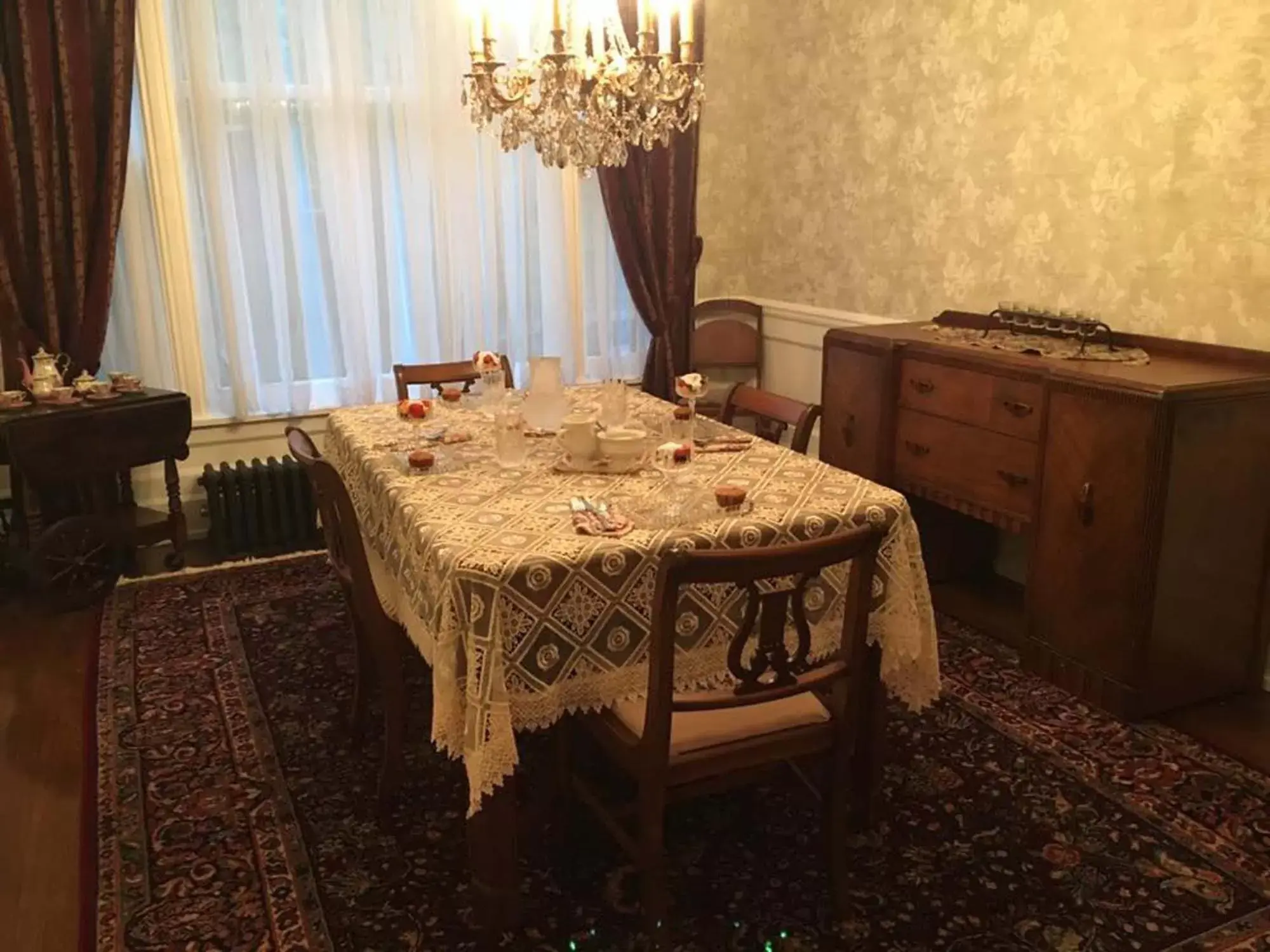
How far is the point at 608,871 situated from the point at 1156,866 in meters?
1.15

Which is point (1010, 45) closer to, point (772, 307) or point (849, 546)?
point (772, 307)

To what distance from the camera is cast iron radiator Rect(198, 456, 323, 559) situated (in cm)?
409

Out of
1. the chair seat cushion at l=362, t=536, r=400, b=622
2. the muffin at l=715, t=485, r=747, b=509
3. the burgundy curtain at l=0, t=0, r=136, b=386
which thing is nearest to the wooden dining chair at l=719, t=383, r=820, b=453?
the muffin at l=715, t=485, r=747, b=509

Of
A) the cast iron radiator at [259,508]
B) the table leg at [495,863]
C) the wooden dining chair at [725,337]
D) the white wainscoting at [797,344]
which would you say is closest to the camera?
the table leg at [495,863]

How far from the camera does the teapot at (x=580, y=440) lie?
7.95 feet

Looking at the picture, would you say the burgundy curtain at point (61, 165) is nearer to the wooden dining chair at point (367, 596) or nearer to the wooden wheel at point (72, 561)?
the wooden wheel at point (72, 561)

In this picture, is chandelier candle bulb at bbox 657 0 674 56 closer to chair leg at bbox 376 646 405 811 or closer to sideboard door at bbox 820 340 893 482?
sideboard door at bbox 820 340 893 482

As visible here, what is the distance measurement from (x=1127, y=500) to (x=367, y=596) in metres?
1.91

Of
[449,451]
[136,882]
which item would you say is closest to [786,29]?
[449,451]

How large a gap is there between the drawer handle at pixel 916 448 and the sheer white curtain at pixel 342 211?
69.7 inches

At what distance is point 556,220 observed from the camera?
4.56 meters

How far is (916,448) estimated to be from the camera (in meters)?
3.48

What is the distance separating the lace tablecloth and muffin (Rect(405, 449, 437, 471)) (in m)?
0.03

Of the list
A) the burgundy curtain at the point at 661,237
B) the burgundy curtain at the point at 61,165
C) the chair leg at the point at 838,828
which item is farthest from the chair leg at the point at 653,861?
the burgundy curtain at the point at 661,237
